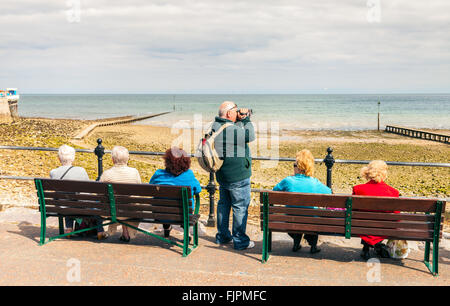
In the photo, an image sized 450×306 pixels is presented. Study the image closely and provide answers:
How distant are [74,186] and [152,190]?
36.9 inches

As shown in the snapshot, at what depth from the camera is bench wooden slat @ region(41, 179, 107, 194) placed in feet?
15.1

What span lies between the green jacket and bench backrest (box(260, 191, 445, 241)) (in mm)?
523

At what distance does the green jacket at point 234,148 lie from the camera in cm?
457

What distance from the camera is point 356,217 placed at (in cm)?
421

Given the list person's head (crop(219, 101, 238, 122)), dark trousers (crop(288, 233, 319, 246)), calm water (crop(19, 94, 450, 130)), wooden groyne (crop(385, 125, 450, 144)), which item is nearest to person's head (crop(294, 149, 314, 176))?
dark trousers (crop(288, 233, 319, 246))

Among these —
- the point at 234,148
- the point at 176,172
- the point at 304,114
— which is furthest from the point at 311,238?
the point at 304,114

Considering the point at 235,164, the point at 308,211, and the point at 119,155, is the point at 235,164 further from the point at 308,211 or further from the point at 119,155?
the point at 119,155

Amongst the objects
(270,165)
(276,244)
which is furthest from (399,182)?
(276,244)

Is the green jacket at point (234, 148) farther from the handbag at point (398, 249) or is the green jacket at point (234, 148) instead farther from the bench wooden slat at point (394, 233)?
the handbag at point (398, 249)

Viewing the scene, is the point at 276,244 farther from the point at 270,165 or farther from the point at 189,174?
the point at 270,165

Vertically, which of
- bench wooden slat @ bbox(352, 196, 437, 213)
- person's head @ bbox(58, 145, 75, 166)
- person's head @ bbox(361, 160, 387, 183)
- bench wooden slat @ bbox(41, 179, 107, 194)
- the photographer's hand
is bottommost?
bench wooden slat @ bbox(352, 196, 437, 213)

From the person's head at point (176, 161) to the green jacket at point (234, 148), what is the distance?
0.41 meters

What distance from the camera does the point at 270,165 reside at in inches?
760

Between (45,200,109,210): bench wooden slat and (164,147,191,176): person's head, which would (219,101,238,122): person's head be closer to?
(164,147,191,176): person's head
